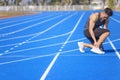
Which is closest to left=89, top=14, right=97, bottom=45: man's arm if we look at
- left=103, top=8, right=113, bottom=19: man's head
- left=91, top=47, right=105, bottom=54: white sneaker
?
left=91, top=47, right=105, bottom=54: white sneaker

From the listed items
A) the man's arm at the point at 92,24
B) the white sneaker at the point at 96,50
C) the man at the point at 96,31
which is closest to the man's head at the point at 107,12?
the man at the point at 96,31

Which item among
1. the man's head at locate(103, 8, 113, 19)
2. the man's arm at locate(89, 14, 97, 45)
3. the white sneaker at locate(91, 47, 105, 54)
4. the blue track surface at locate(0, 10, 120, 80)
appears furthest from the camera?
the white sneaker at locate(91, 47, 105, 54)

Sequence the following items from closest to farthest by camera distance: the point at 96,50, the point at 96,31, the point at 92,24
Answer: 1. the point at 92,24
2. the point at 96,50
3. the point at 96,31

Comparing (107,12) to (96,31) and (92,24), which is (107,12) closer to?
(92,24)

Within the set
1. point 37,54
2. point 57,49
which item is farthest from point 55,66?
point 57,49

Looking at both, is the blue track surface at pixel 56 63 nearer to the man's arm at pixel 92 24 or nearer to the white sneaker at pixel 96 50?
the white sneaker at pixel 96 50

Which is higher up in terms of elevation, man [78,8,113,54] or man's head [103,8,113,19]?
man's head [103,8,113,19]

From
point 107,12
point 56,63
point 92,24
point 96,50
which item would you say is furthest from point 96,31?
point 56,63

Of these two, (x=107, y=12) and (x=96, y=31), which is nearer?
(x=107, y=12)

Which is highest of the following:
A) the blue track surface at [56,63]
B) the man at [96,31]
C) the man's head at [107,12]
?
the man's head at [107,12]

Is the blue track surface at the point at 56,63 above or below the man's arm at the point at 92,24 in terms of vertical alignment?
below

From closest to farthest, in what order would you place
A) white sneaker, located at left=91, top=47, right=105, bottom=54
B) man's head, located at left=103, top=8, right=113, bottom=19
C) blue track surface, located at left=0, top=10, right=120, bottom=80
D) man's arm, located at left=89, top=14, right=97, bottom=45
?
1. blue track surface, located at left=0, top=10, right=120, bottom=80
2. man's head, located at left=103, top=8, right=113, bottom=19
3. man's arm, located at left=89, top=14, right=97, bottom=45
4. white sneaker, located at left=91, top=47, right=105, bottom=54

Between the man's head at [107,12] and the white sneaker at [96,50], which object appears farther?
the white sneaker at [96,50]

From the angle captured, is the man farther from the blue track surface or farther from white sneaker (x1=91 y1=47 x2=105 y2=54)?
the blue track surface
